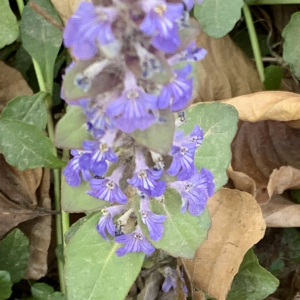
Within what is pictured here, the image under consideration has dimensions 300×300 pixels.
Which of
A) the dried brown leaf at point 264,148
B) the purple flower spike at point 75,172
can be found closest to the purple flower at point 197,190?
the purple flower spike at point 75,172

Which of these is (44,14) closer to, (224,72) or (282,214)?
(224,72)

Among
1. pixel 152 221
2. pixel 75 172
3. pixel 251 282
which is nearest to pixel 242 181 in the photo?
pixel 251 282

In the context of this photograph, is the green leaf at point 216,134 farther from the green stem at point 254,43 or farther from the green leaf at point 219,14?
the green stem at point 254,43

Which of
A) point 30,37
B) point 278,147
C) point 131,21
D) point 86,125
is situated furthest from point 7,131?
point 278,147

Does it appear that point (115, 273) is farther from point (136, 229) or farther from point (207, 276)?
point (207, 276)

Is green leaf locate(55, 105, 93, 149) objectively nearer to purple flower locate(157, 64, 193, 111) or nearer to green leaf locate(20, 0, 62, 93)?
purple flower locate(157, 64, 193, 111)

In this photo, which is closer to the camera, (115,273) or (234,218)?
(115,273)
